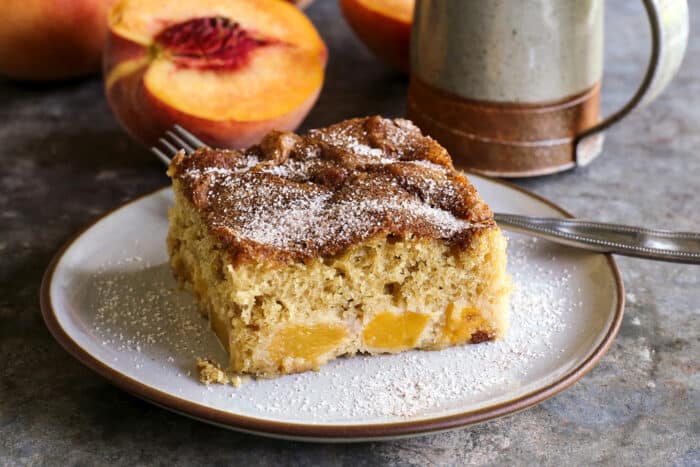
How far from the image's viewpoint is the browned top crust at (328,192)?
1.44 metres

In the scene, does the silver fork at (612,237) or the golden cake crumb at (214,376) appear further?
the silver fork at (612,237)

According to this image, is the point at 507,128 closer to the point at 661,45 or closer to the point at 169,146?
the point at 661,45

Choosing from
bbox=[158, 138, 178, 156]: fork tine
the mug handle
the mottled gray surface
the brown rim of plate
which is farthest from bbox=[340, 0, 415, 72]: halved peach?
the brown rim of plate

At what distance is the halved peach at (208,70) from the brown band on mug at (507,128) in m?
0.31

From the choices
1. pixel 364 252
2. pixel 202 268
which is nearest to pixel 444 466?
pixel 364 252

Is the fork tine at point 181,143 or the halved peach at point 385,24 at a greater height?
the halved peach at point 385,24

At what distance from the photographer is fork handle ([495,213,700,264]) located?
168 centimetres

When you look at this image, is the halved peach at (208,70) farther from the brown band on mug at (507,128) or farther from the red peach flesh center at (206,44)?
the brown band on mug at (507,128)

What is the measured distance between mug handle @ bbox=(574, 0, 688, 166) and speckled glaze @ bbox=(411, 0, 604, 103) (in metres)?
0.11

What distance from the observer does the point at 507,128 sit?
203 cm

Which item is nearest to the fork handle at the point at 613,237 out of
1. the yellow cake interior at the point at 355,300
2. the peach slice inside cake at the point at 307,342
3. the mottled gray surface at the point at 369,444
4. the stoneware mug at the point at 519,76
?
the mottled gray surface at the point at 369,444

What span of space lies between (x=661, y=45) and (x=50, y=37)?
59.1 inches

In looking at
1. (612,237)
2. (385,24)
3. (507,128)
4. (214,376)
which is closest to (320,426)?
(214,376)

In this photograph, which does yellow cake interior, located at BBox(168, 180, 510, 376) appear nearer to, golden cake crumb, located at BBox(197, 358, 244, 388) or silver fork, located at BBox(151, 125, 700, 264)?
golden cake crumb, located at BBox(197, 358, 244, 388)
